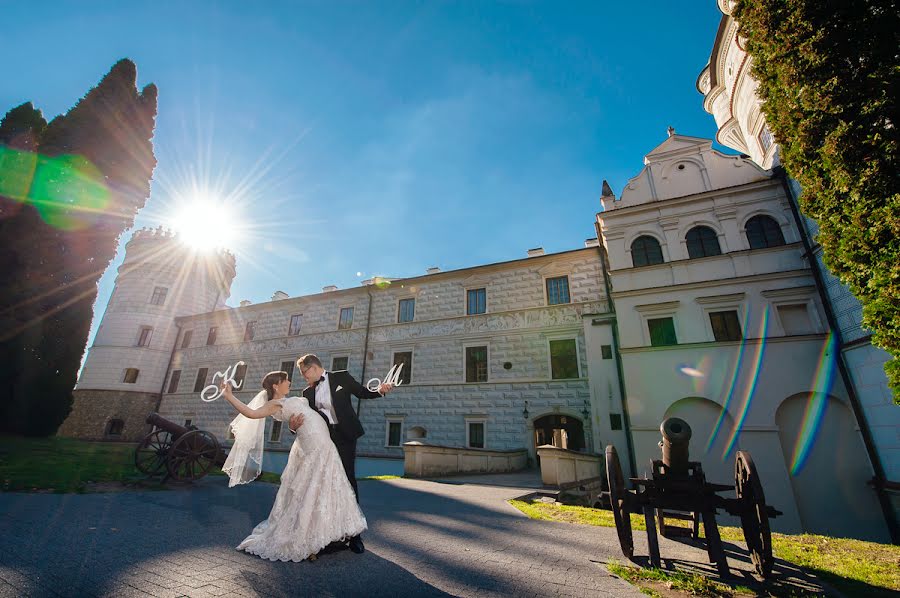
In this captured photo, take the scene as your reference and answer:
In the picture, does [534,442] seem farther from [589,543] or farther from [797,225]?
[797,225]

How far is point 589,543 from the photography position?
15.5 ft

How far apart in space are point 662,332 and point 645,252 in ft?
10.9

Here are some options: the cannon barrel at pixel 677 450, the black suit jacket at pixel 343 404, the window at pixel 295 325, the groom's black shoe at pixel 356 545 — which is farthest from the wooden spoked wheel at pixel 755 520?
the window at pixel 295 325

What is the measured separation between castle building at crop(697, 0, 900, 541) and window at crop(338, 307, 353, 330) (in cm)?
2014

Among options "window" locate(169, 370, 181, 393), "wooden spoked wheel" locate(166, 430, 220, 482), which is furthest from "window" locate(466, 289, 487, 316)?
"window" locate(169, 370, 181, 393)

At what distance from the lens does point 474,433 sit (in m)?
16.7

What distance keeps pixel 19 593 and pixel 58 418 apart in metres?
20.8

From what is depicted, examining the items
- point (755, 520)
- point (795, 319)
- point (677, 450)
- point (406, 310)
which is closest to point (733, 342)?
point (795, 319)

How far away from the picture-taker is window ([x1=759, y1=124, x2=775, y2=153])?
1405 centimetres

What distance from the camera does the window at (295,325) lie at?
23.6 meters

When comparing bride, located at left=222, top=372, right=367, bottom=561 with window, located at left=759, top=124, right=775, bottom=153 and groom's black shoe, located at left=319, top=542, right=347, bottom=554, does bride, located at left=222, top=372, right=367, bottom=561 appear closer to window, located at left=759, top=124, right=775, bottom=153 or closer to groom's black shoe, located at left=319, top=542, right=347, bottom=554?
groom's black shoe, located at left=319, top=542, right=347, bottom=554

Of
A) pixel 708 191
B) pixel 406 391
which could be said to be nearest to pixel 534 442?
pixel 406 391

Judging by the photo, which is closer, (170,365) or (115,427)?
(115,427)

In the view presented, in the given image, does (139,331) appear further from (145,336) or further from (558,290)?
(558,290)
